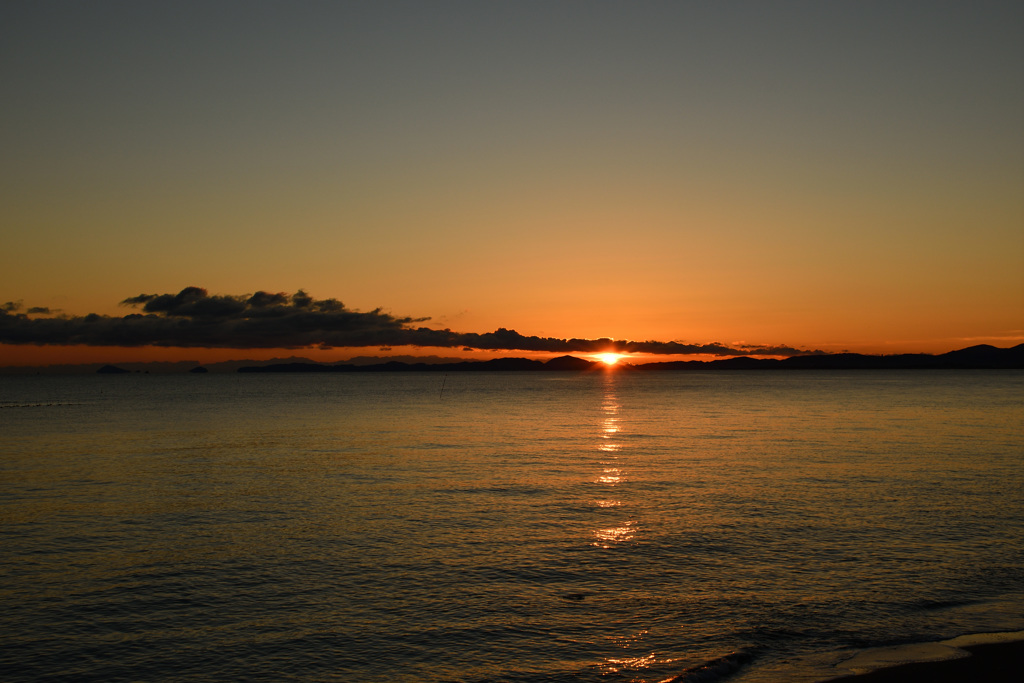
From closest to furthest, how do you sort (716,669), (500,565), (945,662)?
(945,662), (716,669), (500,565)

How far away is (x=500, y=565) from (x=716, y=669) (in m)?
7.81

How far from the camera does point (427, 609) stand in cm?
1562

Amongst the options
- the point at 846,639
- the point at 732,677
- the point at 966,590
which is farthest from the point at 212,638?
the point at 966,590

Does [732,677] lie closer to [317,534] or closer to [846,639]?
[846,639]

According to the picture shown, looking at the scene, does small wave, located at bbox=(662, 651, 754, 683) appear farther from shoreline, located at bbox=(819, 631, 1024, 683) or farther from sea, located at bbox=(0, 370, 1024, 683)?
shoreline, located at bbox=(819, 631, 1024, 683)

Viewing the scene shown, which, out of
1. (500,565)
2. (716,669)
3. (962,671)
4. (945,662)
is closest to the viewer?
(962,671)

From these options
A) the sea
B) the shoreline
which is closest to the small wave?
the sea

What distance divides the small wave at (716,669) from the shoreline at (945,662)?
61.7 inches

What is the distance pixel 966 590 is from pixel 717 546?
20.9ft

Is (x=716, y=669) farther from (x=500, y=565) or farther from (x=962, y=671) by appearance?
(x=500, y=565)

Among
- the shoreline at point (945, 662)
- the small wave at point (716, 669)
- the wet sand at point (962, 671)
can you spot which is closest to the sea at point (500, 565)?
the small wave at point (716, 669)

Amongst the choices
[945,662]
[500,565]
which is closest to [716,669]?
[945,662]

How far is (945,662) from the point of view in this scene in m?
12.1

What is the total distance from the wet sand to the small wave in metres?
1.62
